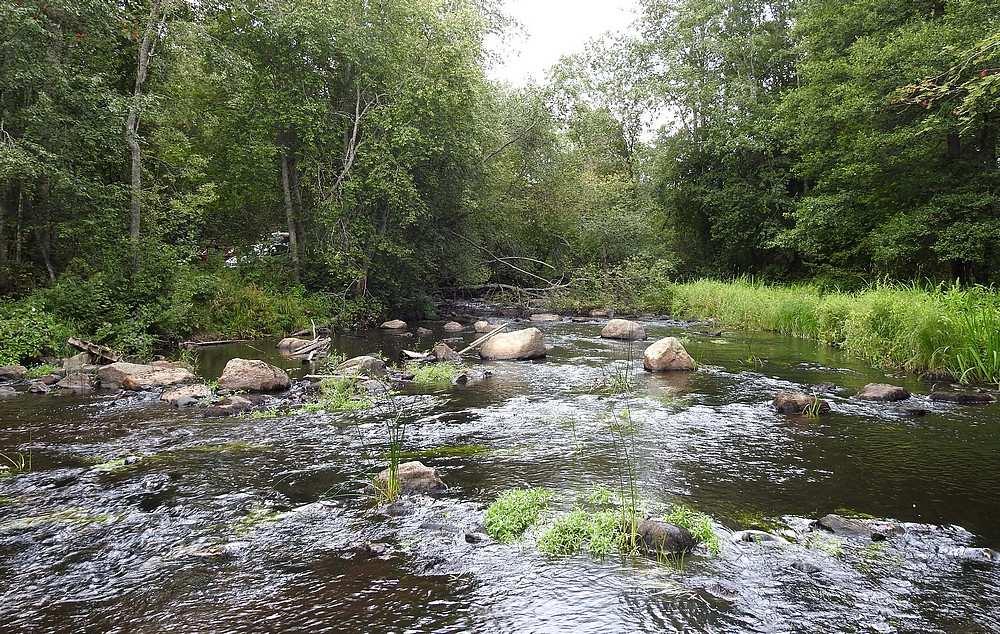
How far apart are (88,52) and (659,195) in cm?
2702

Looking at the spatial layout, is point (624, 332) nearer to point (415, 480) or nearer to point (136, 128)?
point (415, 480)

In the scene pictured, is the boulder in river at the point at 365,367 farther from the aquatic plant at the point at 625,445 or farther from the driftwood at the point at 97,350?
the driftwood at the point at 97,350

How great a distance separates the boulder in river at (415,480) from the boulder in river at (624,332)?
43.1 ft

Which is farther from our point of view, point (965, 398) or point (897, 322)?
point (897, 322)

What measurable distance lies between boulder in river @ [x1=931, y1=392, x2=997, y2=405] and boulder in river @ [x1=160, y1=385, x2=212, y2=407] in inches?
438

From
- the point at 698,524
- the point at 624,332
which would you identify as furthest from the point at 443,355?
the point at 698,524

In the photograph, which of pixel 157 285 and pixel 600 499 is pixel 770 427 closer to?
pixel 600 499

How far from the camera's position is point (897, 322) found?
11.6 metres

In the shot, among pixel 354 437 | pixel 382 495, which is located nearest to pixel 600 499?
pixel 382 495

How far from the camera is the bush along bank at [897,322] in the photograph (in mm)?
9664

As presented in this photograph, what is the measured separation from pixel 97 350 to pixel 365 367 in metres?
6.02

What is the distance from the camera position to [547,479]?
19.2 ft

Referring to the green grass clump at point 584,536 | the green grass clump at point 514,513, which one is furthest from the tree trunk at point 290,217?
the green grass clump at point 584,536

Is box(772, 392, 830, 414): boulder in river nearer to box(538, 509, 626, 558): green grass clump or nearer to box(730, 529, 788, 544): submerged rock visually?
box(730, 529, 788, 544): submerged rock
